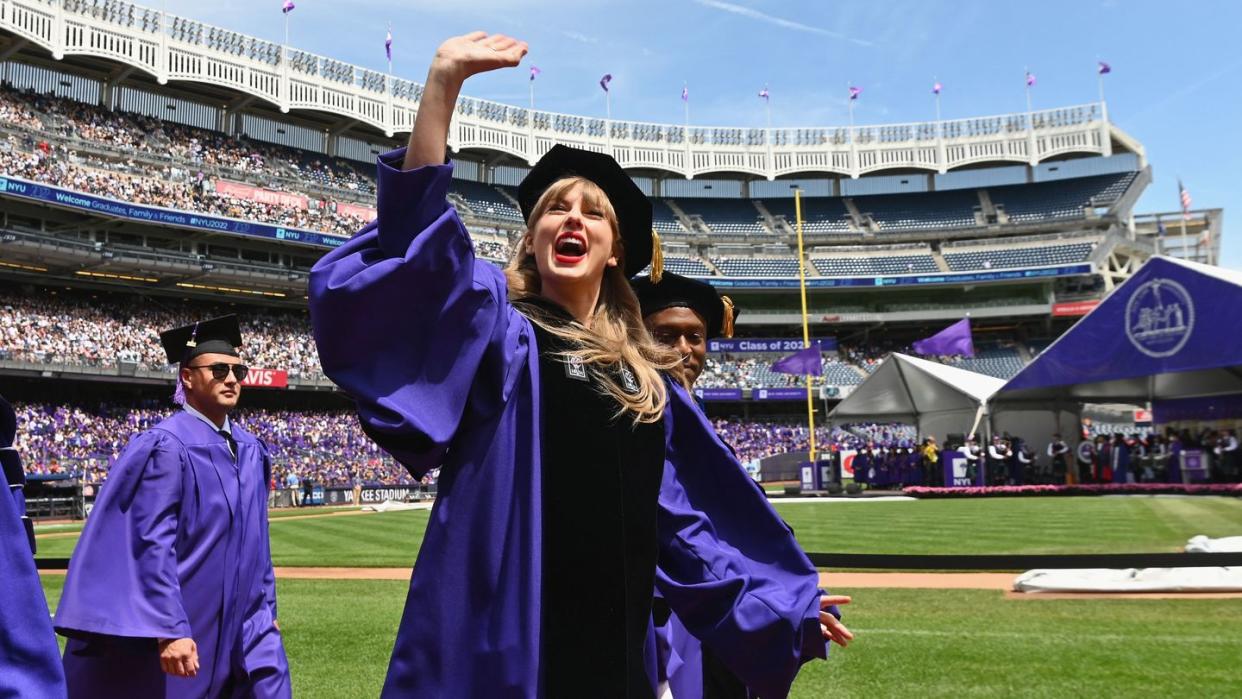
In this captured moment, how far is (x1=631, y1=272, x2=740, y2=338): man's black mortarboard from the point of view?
4.04m

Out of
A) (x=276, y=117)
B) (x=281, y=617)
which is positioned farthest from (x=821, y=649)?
(x=276, y=117)

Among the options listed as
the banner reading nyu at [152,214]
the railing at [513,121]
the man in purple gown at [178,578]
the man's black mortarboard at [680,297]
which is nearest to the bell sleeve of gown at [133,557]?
the man in purple gown at [178,578]

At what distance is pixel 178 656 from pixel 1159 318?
25.6m

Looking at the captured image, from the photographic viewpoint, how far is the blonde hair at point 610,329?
2.20 metres

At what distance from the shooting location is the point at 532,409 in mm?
2020

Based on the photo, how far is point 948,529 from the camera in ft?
54.4

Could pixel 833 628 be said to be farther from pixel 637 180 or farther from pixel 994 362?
pixel 637 180

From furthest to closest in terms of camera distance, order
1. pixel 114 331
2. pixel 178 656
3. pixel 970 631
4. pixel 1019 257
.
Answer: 1. pixel 1019 257
2. pixel 114 331
3. pixel 970 631
4. pixel 178 656

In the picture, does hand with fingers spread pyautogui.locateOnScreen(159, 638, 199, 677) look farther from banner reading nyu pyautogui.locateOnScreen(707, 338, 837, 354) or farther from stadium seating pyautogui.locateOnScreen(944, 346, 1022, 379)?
Result: stadium seating pyautogui.locateOnScreen(944, 346, 1022, 379)

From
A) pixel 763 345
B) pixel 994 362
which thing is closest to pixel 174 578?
pixel 763 345

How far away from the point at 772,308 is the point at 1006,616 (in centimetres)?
5360

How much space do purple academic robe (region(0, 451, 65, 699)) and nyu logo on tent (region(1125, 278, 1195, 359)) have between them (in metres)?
26.2

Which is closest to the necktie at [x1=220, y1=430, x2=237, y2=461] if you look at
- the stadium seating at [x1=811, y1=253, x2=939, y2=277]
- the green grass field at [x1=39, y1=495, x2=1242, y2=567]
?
the green grass field at [x1=39, y1=495, x2=1242, y2=567]

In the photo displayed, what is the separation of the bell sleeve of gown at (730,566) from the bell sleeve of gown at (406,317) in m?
0.81
